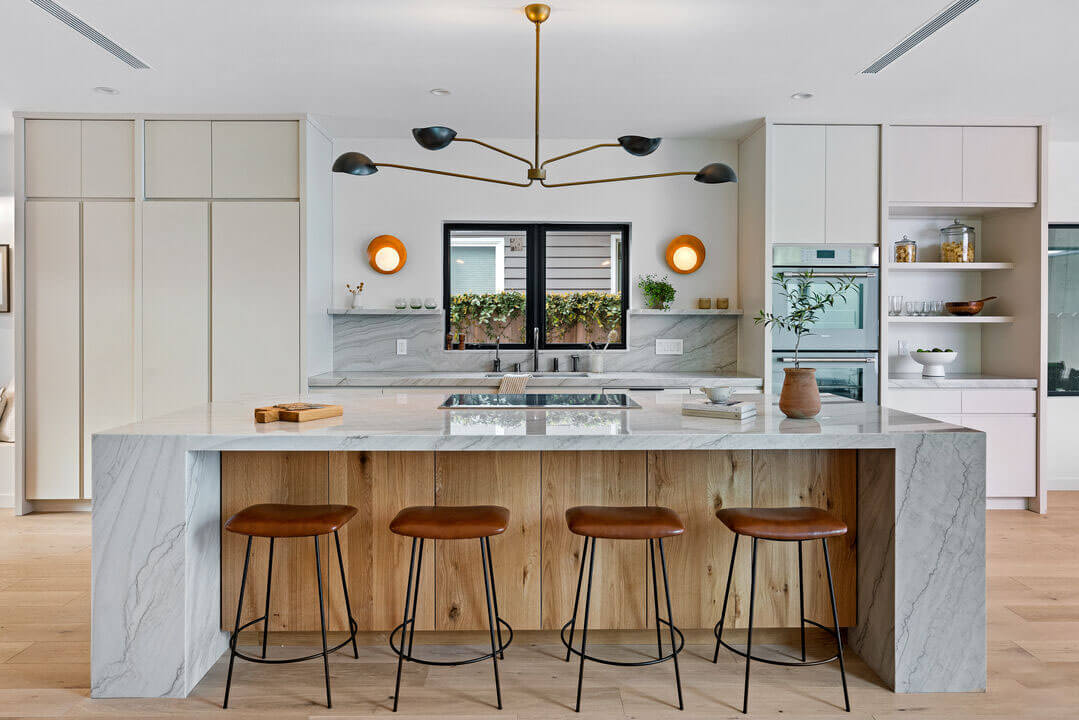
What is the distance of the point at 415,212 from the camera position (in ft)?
17.2

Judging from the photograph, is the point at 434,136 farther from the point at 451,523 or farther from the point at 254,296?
the point at 254,296

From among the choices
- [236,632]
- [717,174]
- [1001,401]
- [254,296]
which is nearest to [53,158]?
[254,296]

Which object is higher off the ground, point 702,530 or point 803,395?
point 803,395

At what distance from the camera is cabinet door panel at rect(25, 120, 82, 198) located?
179 inches

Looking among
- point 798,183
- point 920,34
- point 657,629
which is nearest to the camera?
point 657,629

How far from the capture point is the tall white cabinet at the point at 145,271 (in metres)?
4.55

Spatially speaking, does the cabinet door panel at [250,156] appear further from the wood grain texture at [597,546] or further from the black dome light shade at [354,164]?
the wood grain texture at [597,546]

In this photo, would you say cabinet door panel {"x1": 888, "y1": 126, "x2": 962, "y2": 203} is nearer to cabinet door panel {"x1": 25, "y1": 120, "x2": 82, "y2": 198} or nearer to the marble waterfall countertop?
the marble waterfall countertop

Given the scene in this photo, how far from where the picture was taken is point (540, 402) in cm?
307

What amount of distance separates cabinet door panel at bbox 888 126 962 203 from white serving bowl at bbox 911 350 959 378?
1.03 metres

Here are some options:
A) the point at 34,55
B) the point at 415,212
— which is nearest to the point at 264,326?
the point at 415,212

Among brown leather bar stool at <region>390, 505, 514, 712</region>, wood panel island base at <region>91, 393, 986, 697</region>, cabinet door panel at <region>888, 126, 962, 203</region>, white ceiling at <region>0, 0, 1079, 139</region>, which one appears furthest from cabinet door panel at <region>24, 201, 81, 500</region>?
cabinet door panel at <region>888, 126, 962, 203</region>

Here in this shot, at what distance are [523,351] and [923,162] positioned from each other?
9.59 feet

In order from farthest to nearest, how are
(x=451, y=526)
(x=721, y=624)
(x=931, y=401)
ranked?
1. (x=931, y=401)
2. (x=721, y=624)
3. (x=451, y=526)
